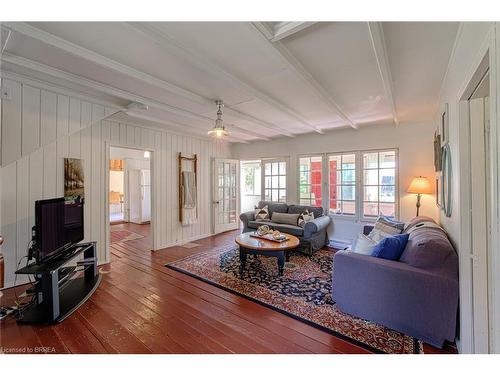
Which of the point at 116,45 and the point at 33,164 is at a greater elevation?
the point at 116,45

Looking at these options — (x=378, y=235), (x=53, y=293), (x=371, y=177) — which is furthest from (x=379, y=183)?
(x=53, y=293)

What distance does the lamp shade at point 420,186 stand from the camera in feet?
12.1

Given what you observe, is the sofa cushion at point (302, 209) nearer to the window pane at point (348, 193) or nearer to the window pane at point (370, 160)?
the window pane at point (348, 193)

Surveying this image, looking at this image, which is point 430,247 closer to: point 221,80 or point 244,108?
point 221,80

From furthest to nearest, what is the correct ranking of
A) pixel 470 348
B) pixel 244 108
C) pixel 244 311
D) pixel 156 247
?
1. pixel 156 247
2. pixel 244 108
3. pixel 244 311
4. pixel 470 348

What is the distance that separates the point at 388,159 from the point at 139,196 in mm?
7151

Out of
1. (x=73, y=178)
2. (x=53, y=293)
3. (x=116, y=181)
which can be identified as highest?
(x=116, y=181)

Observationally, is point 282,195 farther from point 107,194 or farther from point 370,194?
point 107,194

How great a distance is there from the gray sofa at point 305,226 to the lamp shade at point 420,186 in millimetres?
1605

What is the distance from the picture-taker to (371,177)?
455 centimetres

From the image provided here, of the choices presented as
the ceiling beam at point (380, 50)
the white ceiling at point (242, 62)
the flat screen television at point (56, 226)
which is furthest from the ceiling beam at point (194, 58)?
the flat screen television at point (56, 226)

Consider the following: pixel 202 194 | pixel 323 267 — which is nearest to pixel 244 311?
pixel 323 267

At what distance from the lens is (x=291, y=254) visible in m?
4.08
